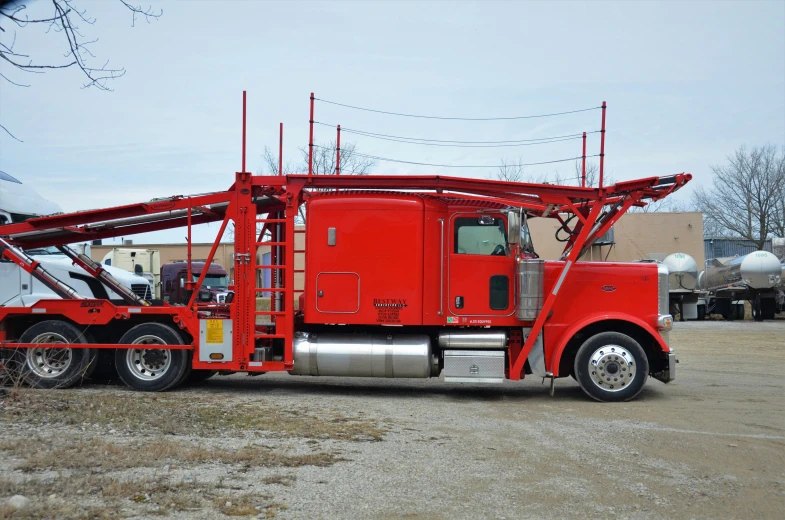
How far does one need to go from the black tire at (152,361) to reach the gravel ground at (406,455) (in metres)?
0.43

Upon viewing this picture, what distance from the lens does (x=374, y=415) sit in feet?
29.6

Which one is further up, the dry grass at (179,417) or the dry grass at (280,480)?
the dry grass at (179,417)

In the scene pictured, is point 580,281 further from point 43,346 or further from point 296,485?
point 43,346

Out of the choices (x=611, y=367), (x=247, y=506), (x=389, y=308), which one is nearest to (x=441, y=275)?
(x=389, y=308)

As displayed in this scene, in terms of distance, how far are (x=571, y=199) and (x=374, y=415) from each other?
4.31 m

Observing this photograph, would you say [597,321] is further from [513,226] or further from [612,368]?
[513,226]

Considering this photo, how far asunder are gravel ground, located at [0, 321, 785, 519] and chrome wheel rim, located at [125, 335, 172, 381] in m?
0.56

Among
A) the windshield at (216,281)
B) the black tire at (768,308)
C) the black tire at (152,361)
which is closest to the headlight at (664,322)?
the black tire at (152,361)

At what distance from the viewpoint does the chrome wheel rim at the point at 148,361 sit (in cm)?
1079

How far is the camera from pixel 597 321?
10.4 m

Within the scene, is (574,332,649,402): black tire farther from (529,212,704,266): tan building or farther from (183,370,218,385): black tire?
(529,212,704,266): tan building

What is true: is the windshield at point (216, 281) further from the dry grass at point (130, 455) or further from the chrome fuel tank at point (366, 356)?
the dry grass at point (130, 455)

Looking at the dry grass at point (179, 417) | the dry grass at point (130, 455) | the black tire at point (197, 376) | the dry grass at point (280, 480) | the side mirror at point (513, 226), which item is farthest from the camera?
the black tire at point (197, 376)

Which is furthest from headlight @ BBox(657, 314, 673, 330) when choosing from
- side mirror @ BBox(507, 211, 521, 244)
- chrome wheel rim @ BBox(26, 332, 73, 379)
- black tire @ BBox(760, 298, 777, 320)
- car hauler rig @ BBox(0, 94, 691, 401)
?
black tire @ BBox(760, 298, 777, 320)
